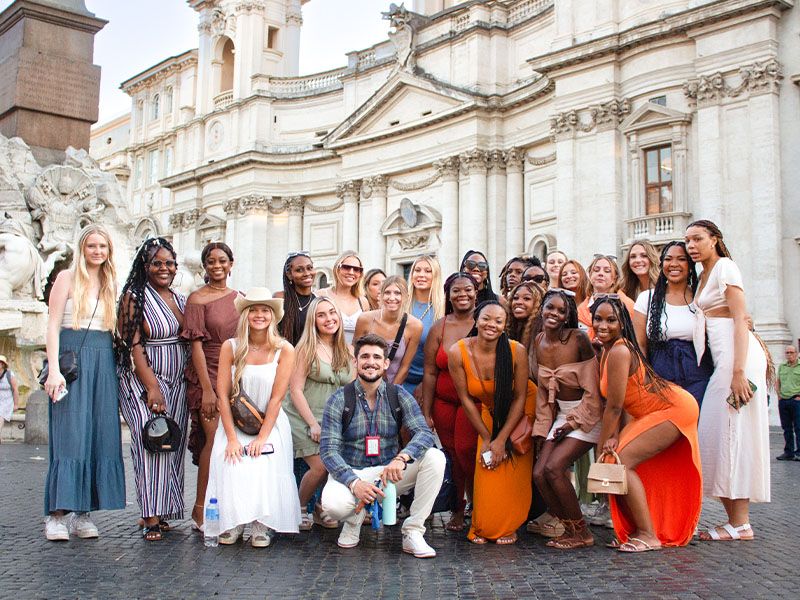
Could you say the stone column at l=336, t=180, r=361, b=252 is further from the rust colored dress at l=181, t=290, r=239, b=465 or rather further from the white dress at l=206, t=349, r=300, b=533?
the white dress at l=206, t=349, r=300, b=533

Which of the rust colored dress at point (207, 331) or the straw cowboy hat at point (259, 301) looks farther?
the rust colored dress at point (207, 331)

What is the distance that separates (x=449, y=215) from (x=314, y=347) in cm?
2442

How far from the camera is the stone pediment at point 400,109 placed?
30.4 metres

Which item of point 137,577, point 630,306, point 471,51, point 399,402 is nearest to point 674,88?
point 471,51

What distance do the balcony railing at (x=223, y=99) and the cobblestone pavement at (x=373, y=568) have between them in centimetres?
3471

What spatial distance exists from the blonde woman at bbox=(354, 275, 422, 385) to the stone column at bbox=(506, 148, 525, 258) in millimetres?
22375

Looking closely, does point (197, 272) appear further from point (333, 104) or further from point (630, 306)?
point (333, 104)

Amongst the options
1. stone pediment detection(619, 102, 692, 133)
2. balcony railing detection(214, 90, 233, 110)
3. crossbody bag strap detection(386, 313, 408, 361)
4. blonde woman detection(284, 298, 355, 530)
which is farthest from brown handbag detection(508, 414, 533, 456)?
balcony railing detection(214, 90, 233, 110)

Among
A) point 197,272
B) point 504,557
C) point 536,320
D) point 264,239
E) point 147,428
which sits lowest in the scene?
point 504,557

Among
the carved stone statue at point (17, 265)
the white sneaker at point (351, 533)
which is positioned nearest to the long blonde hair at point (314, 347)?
the white sneaker at point (351, 533)

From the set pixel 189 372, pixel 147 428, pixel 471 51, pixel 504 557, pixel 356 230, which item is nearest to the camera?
pixel 504 557

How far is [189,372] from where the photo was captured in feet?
20.9

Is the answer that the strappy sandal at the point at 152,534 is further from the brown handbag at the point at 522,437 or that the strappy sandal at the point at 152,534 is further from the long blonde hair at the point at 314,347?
the brown handbag at the point at 522,437

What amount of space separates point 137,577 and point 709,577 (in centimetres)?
321
